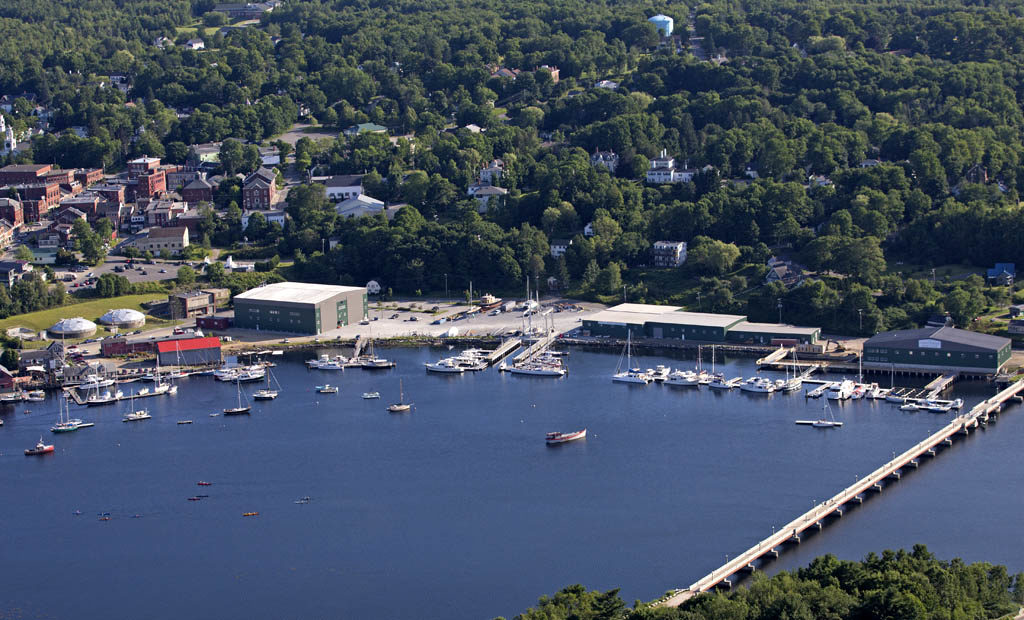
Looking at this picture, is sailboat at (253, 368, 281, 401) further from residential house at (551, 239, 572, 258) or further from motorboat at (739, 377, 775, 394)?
residential house at (551, 239, 572, 258)

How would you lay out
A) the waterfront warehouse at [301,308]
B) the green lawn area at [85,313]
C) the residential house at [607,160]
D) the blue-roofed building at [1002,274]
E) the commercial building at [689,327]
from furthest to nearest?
1. the residential house at [607,160]
2. the green lawn area at [85,313]
3. the waterfront warehouse at [301,308]
4. the blue-roofed building at [1002,274]
5. the commercial building at [689,327]

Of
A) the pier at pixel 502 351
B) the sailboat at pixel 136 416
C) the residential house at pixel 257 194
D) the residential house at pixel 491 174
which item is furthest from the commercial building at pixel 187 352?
the residential house at pixel 491 174

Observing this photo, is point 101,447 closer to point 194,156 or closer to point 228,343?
point 228,343

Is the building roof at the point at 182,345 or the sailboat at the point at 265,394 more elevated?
the building roof at the point at 182,345

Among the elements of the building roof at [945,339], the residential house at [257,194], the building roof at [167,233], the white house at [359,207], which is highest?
the residential house at [257,194]

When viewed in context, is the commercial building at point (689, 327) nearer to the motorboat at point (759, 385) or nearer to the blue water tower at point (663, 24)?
the motorboat at point (759, 385)

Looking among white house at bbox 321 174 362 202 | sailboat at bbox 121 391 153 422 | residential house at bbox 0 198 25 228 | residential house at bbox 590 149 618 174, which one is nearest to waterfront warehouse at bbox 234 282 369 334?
sailboat at bbox 121 391 153 422

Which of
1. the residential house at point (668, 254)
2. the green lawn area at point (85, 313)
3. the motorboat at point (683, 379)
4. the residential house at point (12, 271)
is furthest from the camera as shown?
the residential house at point (668, 254)
